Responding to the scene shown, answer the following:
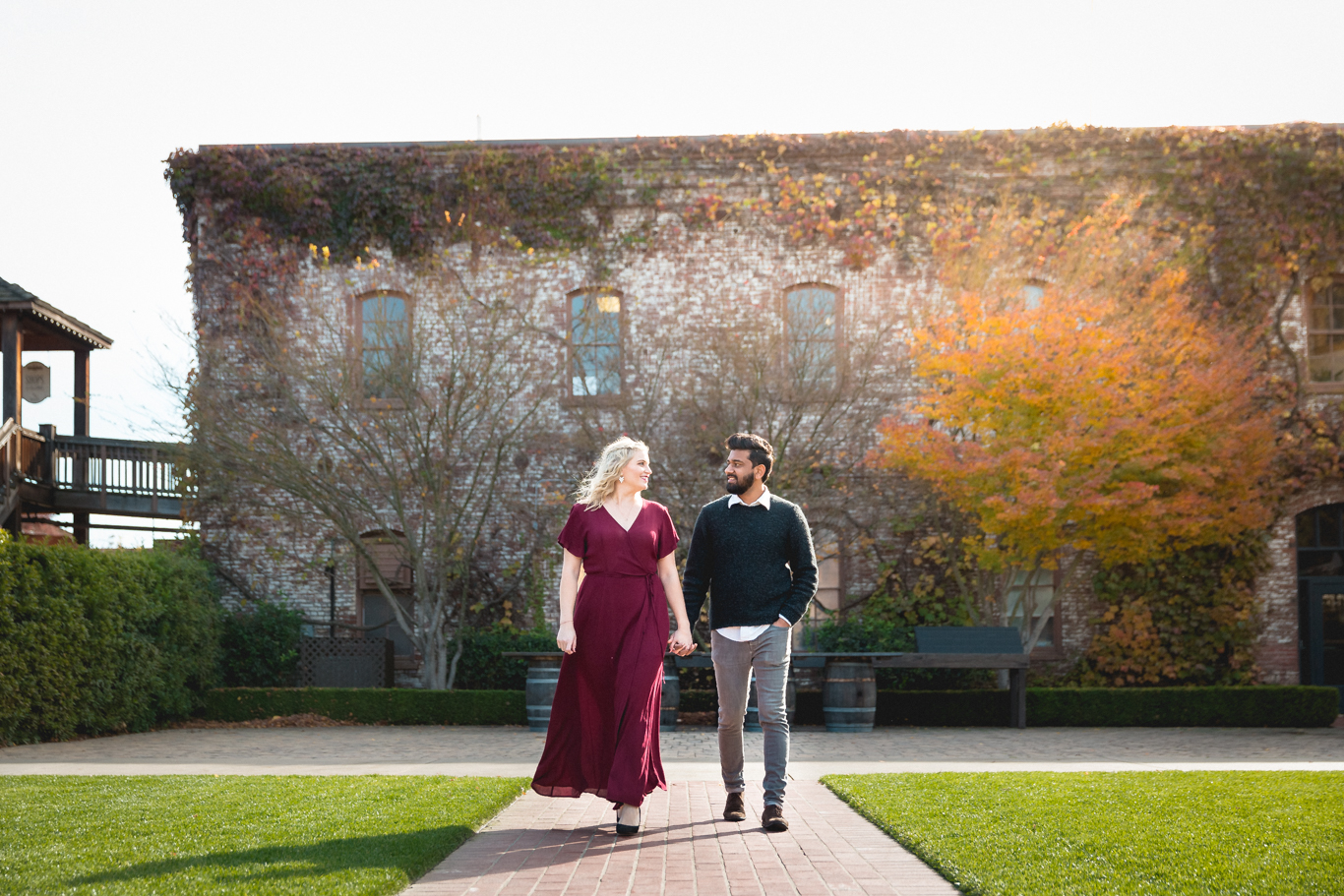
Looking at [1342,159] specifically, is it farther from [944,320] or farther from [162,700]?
[162,700]

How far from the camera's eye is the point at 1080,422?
41.7 feet

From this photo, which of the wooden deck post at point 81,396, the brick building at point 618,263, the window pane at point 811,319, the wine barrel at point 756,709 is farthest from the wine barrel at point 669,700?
the wooden deck post at point 81,396

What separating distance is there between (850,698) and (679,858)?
745cm

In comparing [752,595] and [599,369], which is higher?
[599,369]

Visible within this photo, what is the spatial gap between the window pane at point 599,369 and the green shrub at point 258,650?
5036 millimetres

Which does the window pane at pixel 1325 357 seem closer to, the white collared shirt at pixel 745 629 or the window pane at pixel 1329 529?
the window pane at pixel 1329 529

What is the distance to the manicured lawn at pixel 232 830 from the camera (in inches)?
178

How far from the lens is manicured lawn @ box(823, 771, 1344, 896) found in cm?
451

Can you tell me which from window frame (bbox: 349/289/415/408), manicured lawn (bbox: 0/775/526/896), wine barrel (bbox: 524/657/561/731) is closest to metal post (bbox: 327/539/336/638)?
window frame (bbox: 349/289/415/408)

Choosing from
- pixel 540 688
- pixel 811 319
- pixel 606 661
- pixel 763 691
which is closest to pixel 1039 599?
pixel 811 319

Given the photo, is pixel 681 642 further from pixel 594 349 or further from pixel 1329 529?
pixel 1329 529

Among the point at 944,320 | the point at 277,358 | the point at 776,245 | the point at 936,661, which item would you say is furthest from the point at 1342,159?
the point at 277,358

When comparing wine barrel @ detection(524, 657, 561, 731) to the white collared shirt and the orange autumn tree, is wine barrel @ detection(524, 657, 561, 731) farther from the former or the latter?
the white collared shirt

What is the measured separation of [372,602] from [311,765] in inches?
312
